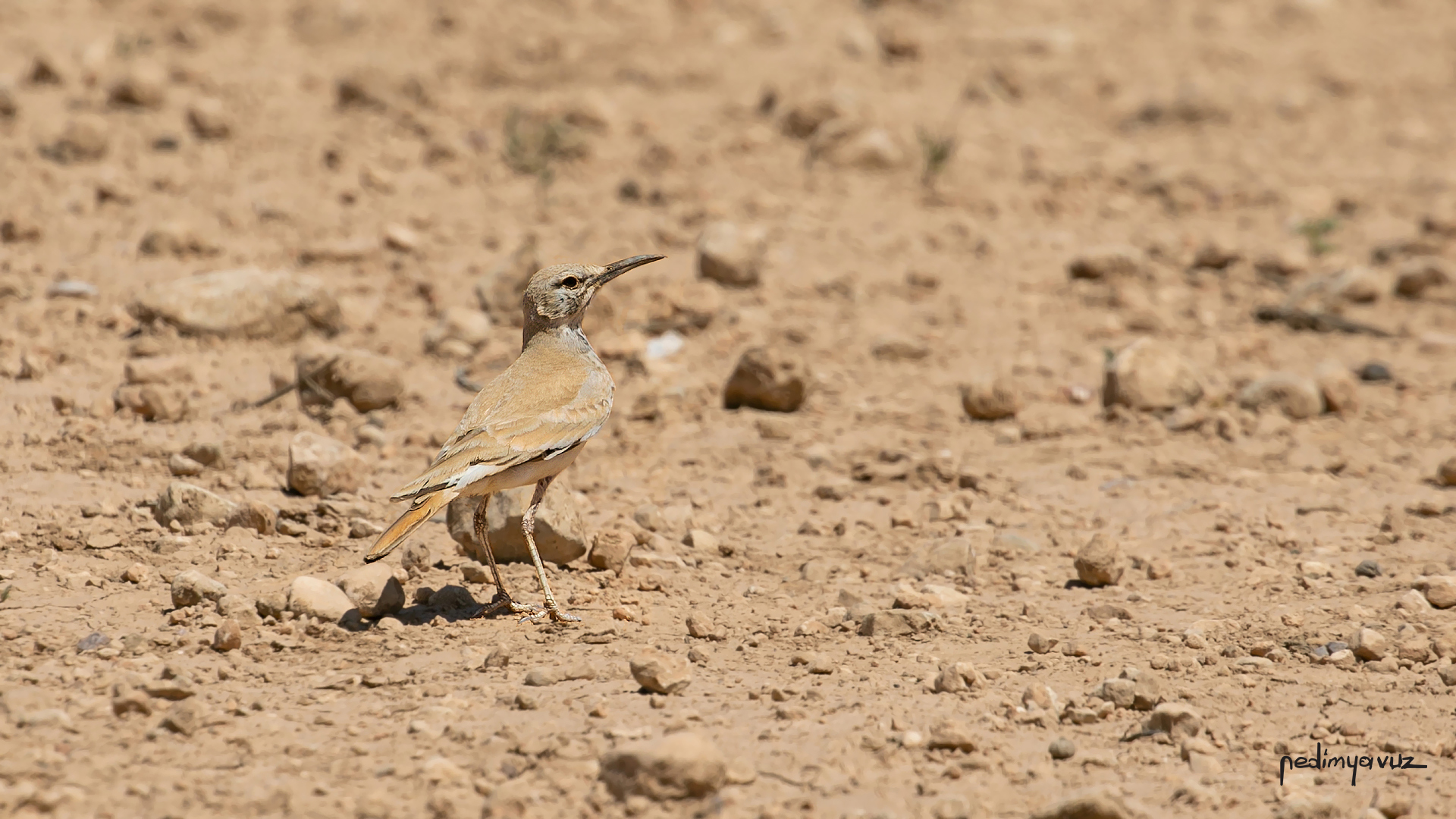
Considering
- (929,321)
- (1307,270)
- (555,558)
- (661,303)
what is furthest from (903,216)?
(555,558)

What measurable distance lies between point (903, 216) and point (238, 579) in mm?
5527

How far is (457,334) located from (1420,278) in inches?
251

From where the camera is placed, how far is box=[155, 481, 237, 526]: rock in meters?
5.10

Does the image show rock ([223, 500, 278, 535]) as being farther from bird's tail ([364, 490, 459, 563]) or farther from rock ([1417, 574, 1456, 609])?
rock ([1417, 574, 1456, 609])

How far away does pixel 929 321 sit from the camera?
A: 786cm

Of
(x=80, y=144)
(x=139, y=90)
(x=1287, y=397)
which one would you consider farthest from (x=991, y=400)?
(x=139, y=90)

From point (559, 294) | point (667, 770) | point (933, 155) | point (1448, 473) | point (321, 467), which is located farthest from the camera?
point (933, 155)

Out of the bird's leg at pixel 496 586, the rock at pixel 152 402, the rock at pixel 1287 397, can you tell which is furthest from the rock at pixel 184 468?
the rock at pixel 1287 397

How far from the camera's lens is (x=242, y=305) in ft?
22.3

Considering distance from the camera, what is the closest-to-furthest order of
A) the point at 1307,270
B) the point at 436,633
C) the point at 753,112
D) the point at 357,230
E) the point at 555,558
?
the point at 436,633 → the point at 555,558 → the point at 357,230 → the point at 1307,270 → the point at 753,112

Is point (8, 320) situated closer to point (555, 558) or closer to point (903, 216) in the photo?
point (555, 558)

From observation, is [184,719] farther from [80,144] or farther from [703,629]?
Answer: [80,144]

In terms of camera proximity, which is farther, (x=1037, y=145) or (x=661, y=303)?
(x=1037, y=145)

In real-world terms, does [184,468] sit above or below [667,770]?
above
